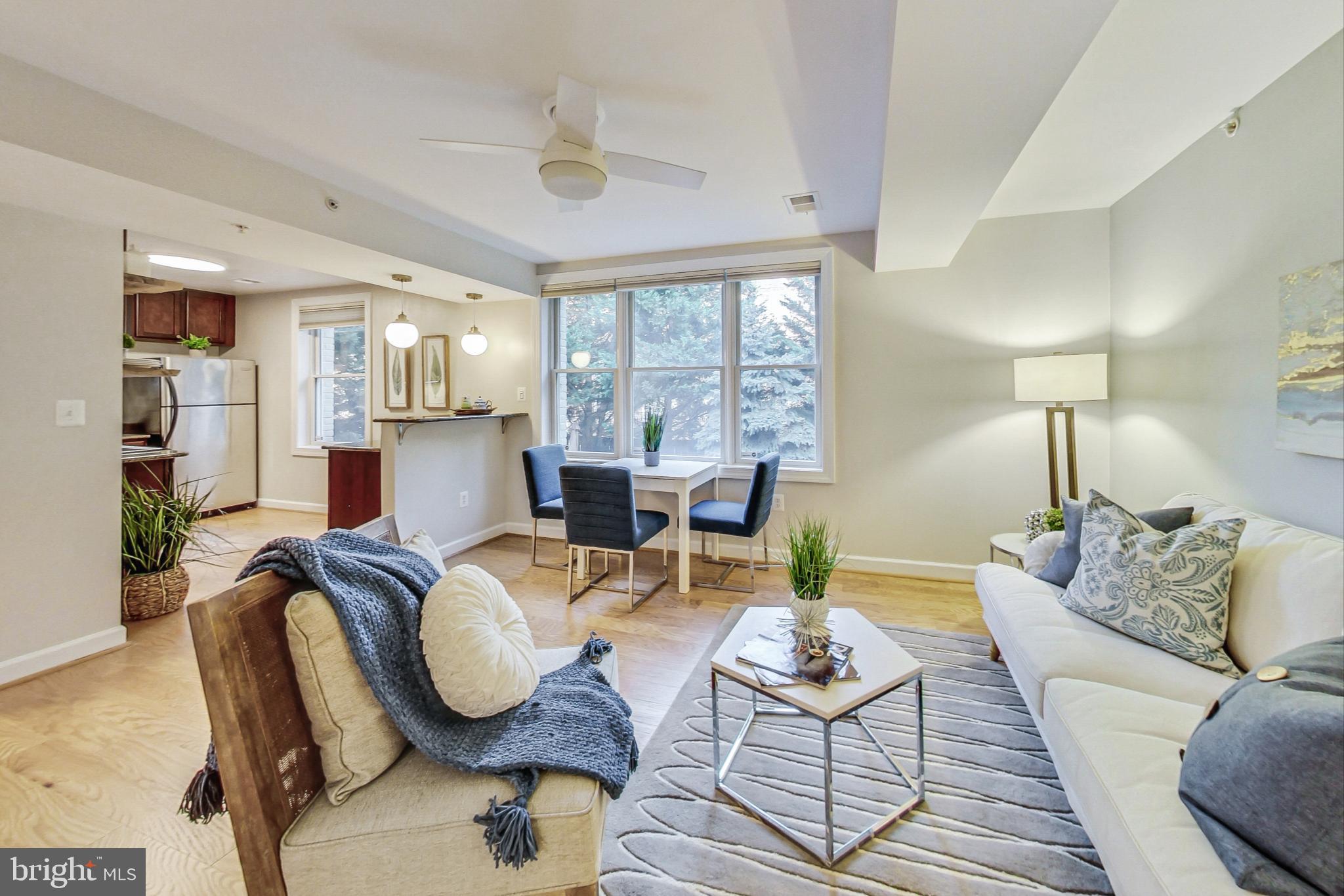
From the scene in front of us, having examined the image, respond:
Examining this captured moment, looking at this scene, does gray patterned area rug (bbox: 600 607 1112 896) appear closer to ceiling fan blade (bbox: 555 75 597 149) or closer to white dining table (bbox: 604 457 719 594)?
white dining table (bbox: 604 457 719 594)

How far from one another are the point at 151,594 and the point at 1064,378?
5.07 meters

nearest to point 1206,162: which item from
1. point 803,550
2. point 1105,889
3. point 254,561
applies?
point 803,550

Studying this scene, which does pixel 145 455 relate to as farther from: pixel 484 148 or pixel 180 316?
pixel 484 148

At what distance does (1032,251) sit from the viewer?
3.22 m

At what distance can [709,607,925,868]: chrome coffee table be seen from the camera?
138 cm

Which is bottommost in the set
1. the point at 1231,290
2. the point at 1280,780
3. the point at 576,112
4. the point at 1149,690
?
the point at 1149,690

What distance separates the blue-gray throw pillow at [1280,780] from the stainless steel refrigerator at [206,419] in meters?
6.07

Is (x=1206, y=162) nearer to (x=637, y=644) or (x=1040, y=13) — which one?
(x=1040, y=13)

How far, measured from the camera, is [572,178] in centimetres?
197


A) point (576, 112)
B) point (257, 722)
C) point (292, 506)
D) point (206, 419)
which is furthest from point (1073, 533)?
point (206, 419)

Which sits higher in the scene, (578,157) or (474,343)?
(578,157)

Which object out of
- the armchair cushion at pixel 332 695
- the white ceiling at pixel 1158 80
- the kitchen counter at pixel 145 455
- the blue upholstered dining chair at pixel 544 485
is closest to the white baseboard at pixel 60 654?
the kitchen counter at pixel 145 455

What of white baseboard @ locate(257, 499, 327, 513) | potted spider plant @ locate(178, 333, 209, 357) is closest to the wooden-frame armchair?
white baseboard @ locate(257, 499, 327, 513)

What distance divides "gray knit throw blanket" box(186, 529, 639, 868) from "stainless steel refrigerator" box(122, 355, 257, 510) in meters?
4.65
